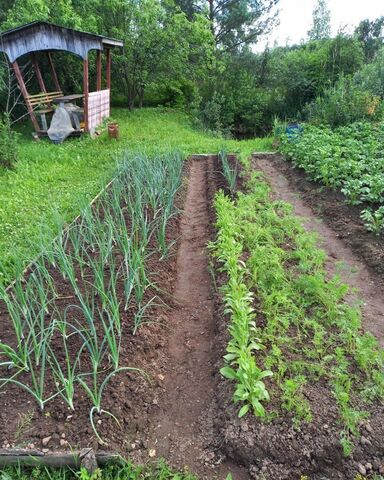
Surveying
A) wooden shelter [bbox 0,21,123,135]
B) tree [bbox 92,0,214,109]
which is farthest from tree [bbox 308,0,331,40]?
wooden shelter [bbox 0,21,123,135]

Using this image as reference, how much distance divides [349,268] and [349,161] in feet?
8.07

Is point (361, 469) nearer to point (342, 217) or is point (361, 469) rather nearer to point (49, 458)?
point (49, 458)

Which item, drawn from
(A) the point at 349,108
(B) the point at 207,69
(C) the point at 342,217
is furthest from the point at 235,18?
(C) the point at 342,217

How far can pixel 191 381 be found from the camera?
7.91ft

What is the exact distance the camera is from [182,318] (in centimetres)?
302

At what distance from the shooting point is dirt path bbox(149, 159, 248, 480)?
1925 mm

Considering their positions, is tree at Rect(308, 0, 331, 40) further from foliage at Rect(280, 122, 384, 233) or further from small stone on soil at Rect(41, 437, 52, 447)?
small stone on soil at Rect(41, 437, 52, 447)

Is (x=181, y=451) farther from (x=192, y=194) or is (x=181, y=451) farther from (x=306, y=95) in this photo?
(x=306, y=95)

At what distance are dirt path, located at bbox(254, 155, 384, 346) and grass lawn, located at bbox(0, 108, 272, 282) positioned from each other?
2549 millimetres

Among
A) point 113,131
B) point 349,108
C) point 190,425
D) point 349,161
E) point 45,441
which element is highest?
point 349,108

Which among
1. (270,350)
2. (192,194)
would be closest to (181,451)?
(270,350)

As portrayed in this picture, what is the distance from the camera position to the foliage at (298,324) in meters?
2.11

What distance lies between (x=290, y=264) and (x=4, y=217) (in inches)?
136

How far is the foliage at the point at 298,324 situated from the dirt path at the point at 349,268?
0.52ft
